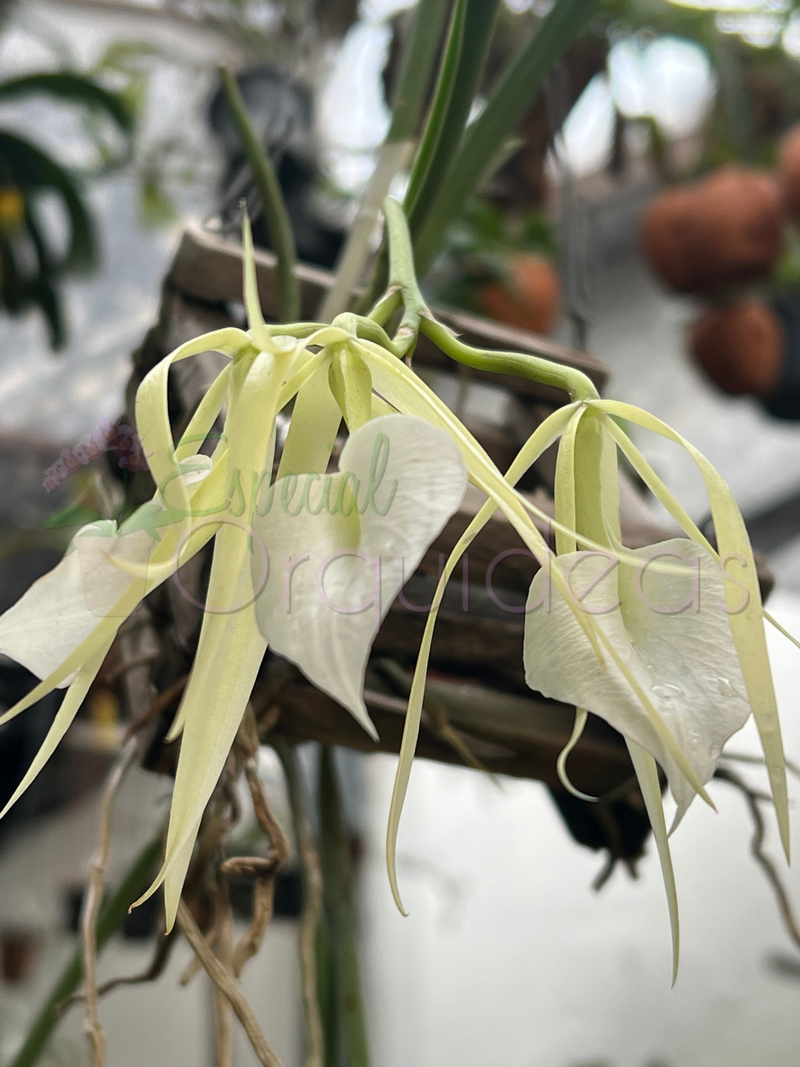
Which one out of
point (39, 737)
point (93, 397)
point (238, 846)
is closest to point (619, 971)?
point (238, 846)

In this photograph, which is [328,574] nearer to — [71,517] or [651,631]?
[651,631]

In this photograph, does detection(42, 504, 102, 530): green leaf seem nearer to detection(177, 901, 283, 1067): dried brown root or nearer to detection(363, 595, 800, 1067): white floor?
detection(177, 901, 283, 1067): dried brown root

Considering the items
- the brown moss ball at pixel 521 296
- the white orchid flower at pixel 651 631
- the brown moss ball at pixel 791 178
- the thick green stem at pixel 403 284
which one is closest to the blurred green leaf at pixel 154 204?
the brown moss ball at pixel 521 296

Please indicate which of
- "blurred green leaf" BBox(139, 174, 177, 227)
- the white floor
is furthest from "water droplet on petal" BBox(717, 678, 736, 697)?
"blurred green leaf" BBox(139, 174, 177, 227)

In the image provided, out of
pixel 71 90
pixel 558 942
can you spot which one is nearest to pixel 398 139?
pixel 71 90

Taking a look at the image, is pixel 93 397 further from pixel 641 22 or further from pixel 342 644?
pixel 342 644

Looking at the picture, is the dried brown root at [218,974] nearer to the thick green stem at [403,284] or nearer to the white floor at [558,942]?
the thick green stem at [403,284]
